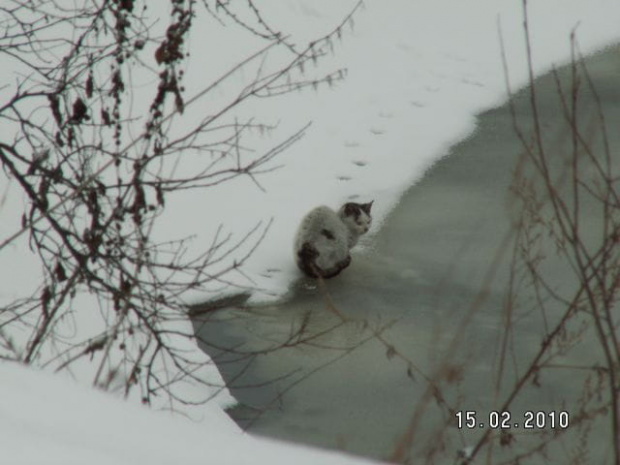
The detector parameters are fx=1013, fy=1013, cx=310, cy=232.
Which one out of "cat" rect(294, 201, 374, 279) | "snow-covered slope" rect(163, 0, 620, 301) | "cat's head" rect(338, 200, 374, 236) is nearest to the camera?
"cat" rect(294, 201, 374, 279)

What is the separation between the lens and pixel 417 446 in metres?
5.95

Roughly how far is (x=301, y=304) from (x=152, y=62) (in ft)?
18.6

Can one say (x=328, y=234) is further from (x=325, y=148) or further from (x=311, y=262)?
(x=325, y=148)

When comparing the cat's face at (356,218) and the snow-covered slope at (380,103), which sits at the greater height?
the snow-covered slope at (380,103)

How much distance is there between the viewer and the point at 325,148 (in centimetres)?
1106

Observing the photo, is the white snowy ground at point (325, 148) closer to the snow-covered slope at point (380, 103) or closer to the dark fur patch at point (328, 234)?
the snow-covered slope at point (380, 103)

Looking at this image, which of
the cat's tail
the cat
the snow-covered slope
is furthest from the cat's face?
the snow-covered slope

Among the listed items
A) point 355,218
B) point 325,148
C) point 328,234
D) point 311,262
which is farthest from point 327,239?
point 325,148

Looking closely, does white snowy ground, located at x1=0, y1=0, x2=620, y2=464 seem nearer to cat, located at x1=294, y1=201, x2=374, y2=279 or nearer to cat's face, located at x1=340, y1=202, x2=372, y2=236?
cat, located at x1=294, y1=201, x2=374, y2=279

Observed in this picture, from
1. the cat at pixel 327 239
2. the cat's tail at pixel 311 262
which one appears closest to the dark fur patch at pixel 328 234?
the cat at pixel 327 239

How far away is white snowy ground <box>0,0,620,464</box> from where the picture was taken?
2.16 meters

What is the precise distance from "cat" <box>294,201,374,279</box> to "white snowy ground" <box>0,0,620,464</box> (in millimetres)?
331

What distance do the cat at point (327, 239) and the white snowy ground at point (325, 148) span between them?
0.33m

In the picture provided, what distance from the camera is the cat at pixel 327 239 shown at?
793 cm
